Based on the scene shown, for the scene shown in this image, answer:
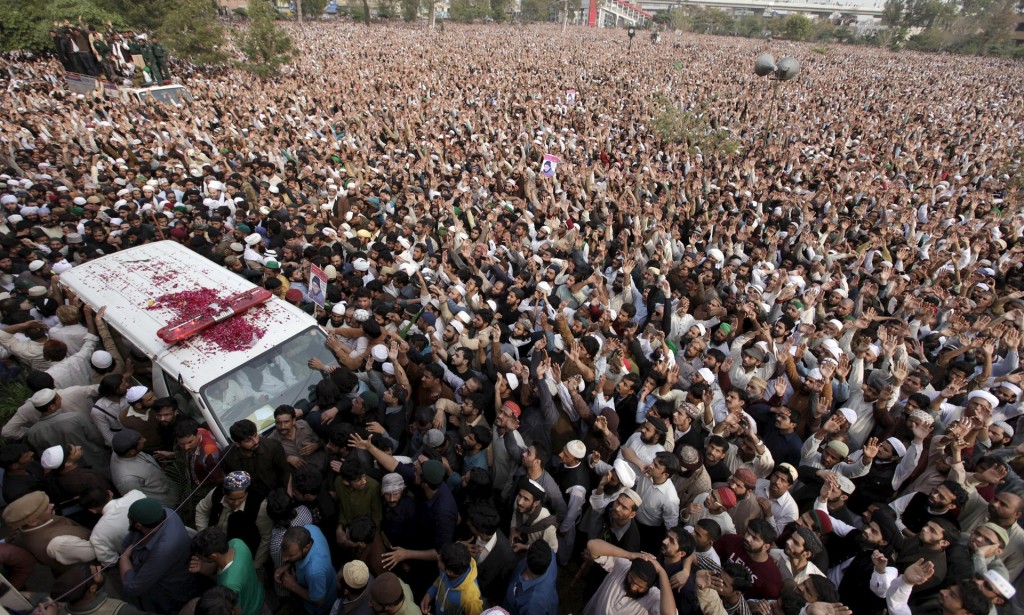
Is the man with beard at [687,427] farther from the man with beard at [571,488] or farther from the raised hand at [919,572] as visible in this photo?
the raised hand at [919,572]

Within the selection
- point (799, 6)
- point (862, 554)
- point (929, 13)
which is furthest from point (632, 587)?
point (799, 6)

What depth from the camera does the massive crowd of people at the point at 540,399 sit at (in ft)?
9.22

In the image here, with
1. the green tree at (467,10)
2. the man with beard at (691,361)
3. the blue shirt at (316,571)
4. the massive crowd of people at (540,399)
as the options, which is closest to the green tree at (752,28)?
the green tree at (467,10)

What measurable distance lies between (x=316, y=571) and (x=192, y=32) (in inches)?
992

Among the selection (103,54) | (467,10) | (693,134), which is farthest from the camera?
(467,10)

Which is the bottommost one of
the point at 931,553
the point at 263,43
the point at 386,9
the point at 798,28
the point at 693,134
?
the point at 931,553

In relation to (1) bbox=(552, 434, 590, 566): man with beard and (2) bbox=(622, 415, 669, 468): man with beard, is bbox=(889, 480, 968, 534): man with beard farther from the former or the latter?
(1) bbox=(552, 434, 590, 566): man with beard

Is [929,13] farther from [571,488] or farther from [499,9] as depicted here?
[571,488]

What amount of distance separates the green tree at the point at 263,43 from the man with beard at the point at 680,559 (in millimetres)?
23652

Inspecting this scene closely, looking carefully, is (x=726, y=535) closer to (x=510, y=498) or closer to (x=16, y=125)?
(x=510, y=498)

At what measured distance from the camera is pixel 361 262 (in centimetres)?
645

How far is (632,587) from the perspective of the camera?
8.37 ft

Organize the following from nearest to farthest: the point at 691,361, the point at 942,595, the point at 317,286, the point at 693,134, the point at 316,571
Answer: the point at 942,595 < the point at 316,571 < the point at 691,361 < the point at 317,286 < the point at 693,134

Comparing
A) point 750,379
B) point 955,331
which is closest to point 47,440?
point 750,379
